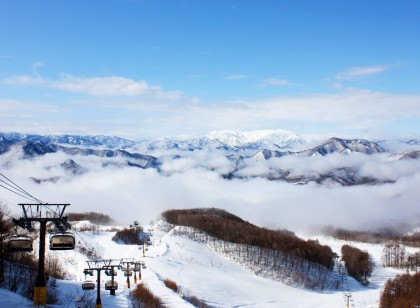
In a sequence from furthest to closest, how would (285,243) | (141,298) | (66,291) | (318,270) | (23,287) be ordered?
(285,243) < (318,270) < (141,298) < (66,291) < (23,287)

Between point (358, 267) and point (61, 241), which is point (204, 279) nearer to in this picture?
point (61, 241)

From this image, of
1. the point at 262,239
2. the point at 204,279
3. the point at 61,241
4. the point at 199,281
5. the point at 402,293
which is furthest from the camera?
the point at 262,239

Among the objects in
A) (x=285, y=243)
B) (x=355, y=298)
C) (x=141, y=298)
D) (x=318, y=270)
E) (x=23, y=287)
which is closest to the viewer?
(x=23, y=287)

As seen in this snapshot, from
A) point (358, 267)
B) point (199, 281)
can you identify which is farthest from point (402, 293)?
point (358, 267)

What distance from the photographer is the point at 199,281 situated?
97562mm

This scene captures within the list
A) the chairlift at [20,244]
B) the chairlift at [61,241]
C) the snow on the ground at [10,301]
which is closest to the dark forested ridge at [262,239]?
the snow on the ground at [10,301]

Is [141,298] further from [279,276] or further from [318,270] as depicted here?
[318,270]

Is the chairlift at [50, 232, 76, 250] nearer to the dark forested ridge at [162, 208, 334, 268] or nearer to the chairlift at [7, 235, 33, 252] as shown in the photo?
the chairlift at [7, 235, 33, 252]

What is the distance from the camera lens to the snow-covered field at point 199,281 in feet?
246

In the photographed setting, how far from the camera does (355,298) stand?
123062 mm

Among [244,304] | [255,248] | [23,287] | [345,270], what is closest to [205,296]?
[244,304]

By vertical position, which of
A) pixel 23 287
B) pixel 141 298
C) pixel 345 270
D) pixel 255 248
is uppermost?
pixel 23 287

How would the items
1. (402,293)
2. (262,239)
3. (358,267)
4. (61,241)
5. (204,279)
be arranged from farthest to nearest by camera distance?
(358,267) < (262,239) < (402,293) < (204,279) < (61,241)

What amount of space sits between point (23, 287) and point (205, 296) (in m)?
49.6
